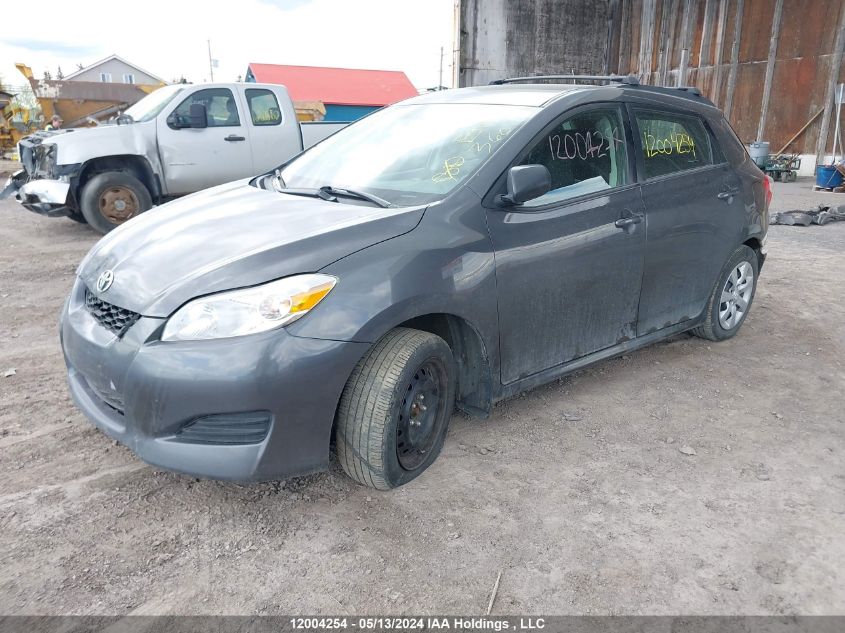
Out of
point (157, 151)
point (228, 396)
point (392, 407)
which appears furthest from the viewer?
point (157, 151)

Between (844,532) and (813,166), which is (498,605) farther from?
(813,166)

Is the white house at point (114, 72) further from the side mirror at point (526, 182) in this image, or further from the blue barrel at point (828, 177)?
the side mirror at point (526, 182)

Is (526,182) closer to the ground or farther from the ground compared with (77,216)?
farther from the ground

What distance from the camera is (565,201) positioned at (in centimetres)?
336

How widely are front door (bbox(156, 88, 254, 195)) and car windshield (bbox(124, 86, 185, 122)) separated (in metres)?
0.22

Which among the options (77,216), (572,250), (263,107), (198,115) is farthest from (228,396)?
(263,107)

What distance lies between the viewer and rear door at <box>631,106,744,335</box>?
380cm

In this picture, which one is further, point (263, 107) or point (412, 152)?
point (263, 107)

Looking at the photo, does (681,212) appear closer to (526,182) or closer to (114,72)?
(526,182)

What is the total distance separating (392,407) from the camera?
8.64 ft

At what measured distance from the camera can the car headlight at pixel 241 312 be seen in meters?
2.43

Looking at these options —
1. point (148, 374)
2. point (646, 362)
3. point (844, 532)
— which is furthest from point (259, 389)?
point (646, 362)

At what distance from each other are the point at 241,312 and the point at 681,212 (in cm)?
272

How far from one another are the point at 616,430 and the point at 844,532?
1101mm
